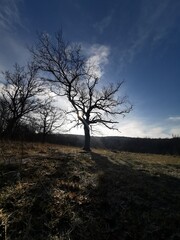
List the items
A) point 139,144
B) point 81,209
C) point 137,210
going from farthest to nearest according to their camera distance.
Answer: point 139,144, point 137,210, point 81,209

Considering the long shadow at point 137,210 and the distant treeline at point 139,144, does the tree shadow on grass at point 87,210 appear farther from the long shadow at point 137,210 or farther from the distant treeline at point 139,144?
the distant treeline at point 139,144

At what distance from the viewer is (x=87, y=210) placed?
3684 millimetres

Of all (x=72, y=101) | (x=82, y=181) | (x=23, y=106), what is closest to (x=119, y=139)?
(x=23, y=106)

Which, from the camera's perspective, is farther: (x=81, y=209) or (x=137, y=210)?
(x=137, y=210)

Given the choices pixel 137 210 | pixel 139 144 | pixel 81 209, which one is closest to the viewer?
pixel 81 209

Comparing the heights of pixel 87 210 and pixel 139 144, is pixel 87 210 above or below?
below

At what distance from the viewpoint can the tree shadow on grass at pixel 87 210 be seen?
296cm

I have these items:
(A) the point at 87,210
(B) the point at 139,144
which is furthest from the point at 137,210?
(B) the point at 139,144

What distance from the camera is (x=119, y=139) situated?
48062 millimetres

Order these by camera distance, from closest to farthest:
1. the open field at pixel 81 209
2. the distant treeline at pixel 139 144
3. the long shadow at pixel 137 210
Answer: the open field at pixel 81 209 < the long shadow at pixel 137 210 < the distant treeline at pixel 139 144

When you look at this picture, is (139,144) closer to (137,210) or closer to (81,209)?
(137,210)

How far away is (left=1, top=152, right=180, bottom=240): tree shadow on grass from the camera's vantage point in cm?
296

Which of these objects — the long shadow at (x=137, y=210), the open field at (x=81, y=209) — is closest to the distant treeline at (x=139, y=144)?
the long shadow at (x=137, y=210)

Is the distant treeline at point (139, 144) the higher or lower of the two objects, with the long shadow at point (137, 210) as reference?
higher
